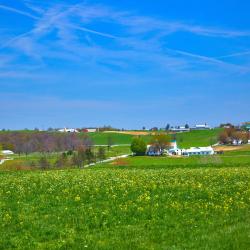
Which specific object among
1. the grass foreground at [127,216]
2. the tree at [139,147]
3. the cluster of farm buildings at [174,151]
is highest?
the tree at [139,147]

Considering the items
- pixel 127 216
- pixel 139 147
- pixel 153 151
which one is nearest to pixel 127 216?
pixel 127 216

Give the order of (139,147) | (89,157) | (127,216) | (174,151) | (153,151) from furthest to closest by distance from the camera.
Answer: (174,151)
(153,151)
(139,147)
(89,157)
(127,216)

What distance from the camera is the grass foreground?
13.5m

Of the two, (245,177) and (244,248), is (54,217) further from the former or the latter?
(245,177)

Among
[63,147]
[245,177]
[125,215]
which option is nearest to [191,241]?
[125,215]

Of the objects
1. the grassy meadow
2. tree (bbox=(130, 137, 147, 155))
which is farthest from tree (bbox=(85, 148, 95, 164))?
the grassy meadow

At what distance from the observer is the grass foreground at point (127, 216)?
13484 mm

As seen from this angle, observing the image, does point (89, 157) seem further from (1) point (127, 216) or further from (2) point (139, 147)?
(1) point (127, 216)

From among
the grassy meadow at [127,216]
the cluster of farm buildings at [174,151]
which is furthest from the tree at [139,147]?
the grassy meadow at [127,216]

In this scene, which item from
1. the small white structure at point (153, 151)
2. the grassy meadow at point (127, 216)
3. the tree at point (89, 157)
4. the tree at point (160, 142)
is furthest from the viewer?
the tree at point (160, 142)

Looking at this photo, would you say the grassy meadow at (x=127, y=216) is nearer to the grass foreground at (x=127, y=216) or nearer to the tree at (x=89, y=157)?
the grass foreground at (x=127, y=216)

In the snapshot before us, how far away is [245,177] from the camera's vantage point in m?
29.2

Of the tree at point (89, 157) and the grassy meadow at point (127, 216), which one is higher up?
the tree at point (89, 157)

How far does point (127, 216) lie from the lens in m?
17.0
